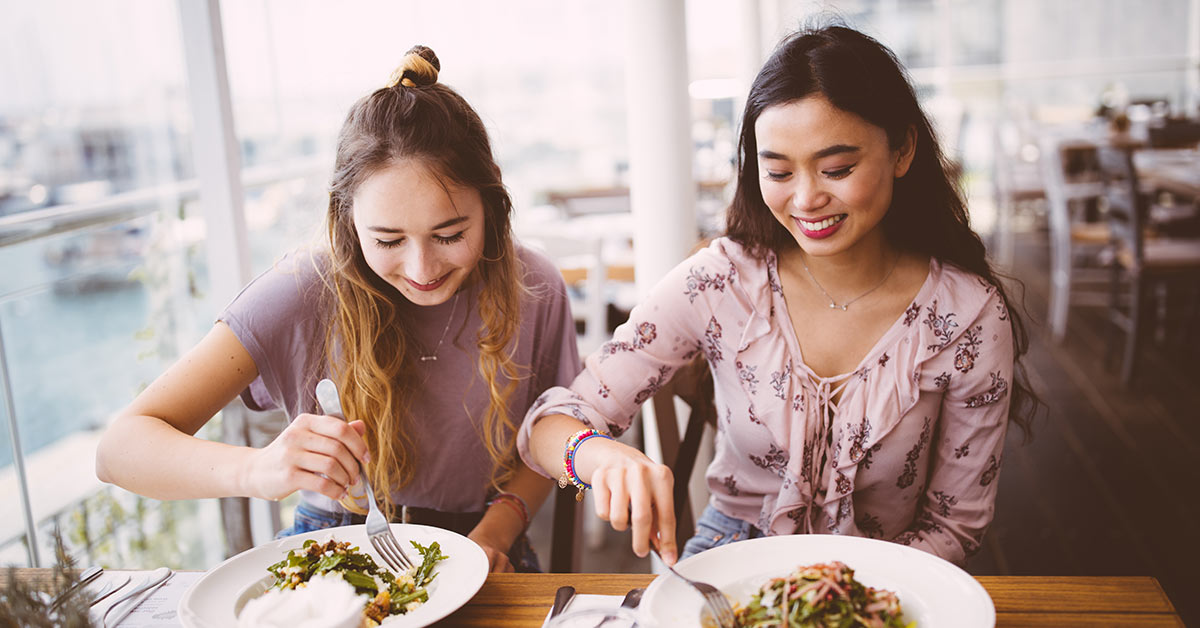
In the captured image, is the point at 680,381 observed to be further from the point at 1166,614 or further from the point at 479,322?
the point at 1166,614

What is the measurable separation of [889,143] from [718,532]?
68 centimetres

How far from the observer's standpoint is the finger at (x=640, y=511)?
3.46 ft

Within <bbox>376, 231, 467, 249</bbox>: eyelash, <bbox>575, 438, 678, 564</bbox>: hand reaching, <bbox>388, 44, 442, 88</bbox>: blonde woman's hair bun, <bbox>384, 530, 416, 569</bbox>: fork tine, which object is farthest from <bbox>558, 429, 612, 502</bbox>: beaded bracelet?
<bbox>388, 44, 442, 88</bbox>: blonde woman's hair bun

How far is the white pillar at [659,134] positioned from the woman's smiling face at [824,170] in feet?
2.80

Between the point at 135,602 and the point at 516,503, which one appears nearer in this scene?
the point at 135,602

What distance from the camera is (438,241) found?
1348 millimetres

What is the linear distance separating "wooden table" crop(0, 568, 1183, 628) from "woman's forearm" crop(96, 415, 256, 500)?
9.4 inches

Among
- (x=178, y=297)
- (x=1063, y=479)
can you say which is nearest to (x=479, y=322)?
(x=178, y=297)

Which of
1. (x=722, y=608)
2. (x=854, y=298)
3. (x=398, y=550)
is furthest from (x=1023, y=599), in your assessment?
(x=398, y=550)

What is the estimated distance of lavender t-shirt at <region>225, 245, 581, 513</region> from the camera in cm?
145

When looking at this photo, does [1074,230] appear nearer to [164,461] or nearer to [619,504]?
[619,504]

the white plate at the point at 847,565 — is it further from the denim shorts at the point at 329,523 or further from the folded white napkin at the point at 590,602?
the denim shorts at the point at 329,523

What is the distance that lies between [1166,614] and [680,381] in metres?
0.79

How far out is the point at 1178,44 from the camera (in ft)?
27.2
